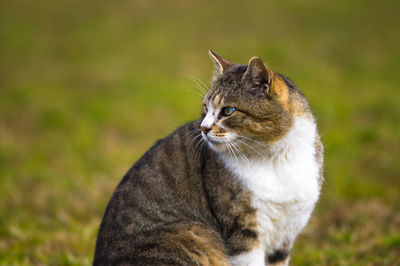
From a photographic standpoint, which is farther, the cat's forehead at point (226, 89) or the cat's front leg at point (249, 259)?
the cat's forehead at point (226, 89)

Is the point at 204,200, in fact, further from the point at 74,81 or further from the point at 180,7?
the point at 180,7

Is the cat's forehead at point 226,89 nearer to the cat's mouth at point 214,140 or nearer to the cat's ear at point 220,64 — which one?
the cat's ear at point 220,64

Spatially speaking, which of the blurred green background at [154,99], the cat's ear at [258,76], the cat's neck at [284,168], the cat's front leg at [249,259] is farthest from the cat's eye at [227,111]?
the blurred green background at [154,99]

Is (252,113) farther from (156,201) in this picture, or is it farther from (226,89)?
(156,201)

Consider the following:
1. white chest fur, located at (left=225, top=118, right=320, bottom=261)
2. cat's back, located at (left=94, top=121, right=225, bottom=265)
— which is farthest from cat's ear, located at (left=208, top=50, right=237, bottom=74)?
white chest fur, located at (left=225, top=118, right=320, bottom=261)

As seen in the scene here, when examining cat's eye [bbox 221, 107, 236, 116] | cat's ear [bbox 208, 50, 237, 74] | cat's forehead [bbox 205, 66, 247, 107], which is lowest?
cat's eye [bbox 221, 107, 236, 116]

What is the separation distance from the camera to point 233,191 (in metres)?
3.53

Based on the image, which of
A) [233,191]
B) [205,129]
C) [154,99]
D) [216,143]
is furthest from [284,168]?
[154,99]

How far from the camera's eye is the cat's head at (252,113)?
11.4 ft

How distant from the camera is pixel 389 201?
6.09 m

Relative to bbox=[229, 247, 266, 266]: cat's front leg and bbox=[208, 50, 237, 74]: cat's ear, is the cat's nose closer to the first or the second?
bbox=[208, 50, 237, 74]: cat's ear

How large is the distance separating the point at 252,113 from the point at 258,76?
298mm

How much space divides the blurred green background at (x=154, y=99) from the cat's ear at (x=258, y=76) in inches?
82.3

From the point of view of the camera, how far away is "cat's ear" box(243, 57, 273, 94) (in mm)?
3404
